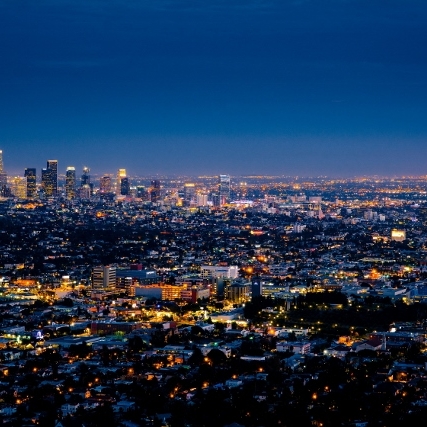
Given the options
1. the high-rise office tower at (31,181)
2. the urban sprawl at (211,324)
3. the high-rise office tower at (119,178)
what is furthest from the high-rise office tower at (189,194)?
the urban sprawl at (211,324)

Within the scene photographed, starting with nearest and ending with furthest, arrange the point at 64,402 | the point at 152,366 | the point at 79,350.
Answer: the point at 64,402
the point at 152,366
the point at 79,350

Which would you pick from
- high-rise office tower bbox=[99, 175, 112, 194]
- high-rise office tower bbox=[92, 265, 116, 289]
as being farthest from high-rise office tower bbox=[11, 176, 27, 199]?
high-rise office tower bbox=[92, 265, 116, 289]

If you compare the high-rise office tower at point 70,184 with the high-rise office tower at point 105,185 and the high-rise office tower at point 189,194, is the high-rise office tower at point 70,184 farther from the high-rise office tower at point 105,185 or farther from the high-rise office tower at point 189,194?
the high-rise office tower at point 189,194

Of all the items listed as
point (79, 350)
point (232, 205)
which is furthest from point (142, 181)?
point (79, 350)

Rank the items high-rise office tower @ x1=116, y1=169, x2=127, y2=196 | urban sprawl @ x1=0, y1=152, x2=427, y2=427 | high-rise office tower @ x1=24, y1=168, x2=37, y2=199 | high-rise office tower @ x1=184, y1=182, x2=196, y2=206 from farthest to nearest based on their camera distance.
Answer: high-rise office tower @ x1=116, y1=169, x2=127, y2=196 < high-rise office tower @ x1=184, y1=182, x2=196, y2=206 < high-rise office tower @ x1=24, y1=168, x2=37, y2=199 < urban sprawl @ x1=0, y1=152, x2=427, y2=427

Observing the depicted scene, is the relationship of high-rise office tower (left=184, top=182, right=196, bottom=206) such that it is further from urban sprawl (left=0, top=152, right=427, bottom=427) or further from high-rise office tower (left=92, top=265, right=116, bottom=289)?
high-rise office tower (left=92, top=265, right=116, bottom=289)

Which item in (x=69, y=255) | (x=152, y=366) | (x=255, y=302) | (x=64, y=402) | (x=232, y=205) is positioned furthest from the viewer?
(x=232, y=205)

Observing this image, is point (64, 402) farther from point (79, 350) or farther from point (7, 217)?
point (7, 217)
